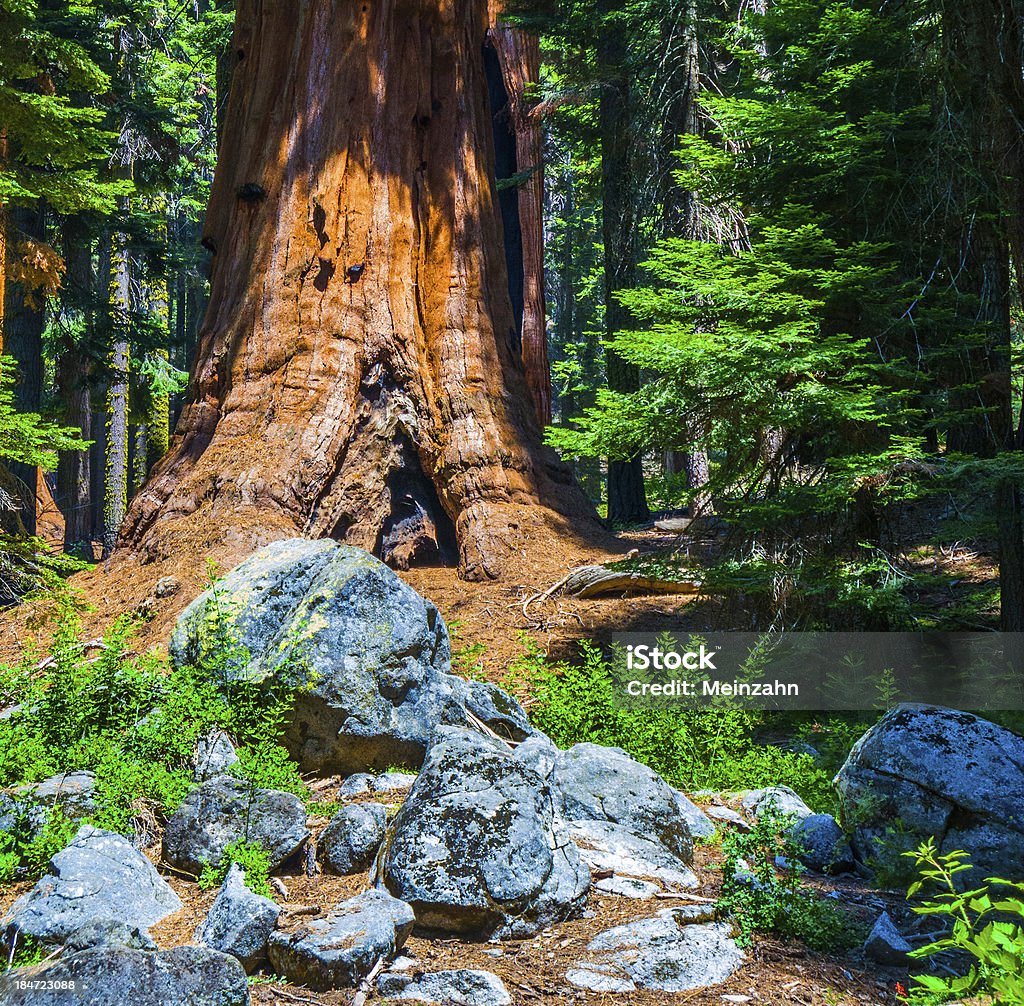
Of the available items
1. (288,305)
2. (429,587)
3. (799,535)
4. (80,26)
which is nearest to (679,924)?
(799,535)

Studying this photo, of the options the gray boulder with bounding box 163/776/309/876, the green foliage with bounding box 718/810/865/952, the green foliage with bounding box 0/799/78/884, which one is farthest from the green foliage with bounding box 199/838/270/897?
the green foliage with bounding box 718/810/865/952

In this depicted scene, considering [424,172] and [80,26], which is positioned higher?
[80,26]

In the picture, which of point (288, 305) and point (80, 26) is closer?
point (288, 305)

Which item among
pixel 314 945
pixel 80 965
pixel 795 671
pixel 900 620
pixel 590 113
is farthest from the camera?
pixel 590 113

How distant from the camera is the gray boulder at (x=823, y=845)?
4285mm

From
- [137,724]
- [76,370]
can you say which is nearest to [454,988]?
[137,724]

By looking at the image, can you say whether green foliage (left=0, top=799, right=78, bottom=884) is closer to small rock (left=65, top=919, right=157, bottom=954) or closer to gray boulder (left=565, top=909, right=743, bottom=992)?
small rock (left=65, top=919, right=157, bottom=954)

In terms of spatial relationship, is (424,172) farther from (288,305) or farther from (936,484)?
(936,484)

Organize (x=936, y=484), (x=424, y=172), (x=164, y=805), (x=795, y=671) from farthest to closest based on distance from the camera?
(x=424, y=172), (x=795, y=671), (x=936, y=484), (x=164, y=805)

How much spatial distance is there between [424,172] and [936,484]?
256 inches

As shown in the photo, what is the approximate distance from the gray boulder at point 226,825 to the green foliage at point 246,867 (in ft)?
0.11

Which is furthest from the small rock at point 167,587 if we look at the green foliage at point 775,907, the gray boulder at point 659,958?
the green foliage at point 775,907

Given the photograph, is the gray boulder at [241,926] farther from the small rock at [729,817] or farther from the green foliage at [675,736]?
the green foliage at [675,736]

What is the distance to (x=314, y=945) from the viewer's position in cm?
305
